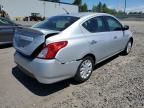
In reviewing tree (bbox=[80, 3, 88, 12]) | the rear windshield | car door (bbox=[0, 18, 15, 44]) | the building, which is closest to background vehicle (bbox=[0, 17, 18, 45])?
car door (bbox=[0, 18, 15, 44])

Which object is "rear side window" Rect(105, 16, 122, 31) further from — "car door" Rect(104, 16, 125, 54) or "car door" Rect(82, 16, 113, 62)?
"car door" Rect(82, 16, 113, 62)

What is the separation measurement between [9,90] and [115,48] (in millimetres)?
3342

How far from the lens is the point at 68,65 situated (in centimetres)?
404

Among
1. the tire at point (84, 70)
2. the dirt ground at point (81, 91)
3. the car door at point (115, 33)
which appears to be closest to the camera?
the dirt ground at point (81, 91)

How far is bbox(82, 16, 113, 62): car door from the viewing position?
4627mm

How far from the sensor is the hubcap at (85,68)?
454 centimetres

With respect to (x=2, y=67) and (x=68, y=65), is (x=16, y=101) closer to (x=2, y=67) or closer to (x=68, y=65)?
(x=68, y=65)

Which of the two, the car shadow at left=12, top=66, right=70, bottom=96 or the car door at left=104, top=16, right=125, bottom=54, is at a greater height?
the car door at left=104, top=16, right=125, bottom=54

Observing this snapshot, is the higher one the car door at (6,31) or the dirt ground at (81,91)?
the car door at (6,31)

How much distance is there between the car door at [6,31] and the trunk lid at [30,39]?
3.69 metres

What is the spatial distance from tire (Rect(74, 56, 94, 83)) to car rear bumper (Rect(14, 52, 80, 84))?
0.87 feet

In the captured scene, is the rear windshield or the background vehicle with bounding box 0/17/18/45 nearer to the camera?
the rear windshield

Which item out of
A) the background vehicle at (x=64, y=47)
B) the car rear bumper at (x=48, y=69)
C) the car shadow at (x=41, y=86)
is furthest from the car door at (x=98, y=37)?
the car shadow at (x=41, y=86)

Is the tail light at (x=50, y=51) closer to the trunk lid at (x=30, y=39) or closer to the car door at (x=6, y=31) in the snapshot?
the trunk lid at (x=30, y=39)
